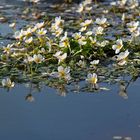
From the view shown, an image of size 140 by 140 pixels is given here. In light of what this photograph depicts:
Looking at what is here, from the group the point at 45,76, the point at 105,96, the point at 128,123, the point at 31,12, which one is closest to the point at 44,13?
the point at 31,12

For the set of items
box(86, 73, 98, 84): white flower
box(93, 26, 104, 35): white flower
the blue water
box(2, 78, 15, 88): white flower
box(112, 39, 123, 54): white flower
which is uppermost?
box(93, 26, 104, 35): white flower

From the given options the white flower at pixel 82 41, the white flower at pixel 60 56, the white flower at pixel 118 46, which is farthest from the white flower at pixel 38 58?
the white flower at pixel 118 46

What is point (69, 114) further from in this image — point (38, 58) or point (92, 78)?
point (38, 58)

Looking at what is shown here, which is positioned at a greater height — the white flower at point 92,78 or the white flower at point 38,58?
the white flower at point 38,58

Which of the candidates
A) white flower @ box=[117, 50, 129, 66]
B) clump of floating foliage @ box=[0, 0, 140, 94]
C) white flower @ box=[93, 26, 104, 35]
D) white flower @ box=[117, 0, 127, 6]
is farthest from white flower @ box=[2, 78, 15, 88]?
white flower @ box=[117, 0, 127, 6]

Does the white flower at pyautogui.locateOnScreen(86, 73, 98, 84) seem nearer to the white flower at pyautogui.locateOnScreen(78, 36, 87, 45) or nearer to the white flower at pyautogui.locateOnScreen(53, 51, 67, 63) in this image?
the white flower at pyautogui.locateOnScreen(53, 51, 67, 63)

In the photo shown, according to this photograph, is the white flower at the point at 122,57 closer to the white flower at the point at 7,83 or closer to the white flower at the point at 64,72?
the white flower at the point at 64,72

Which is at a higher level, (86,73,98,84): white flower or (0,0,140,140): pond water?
(86,73,98,84): white flower
